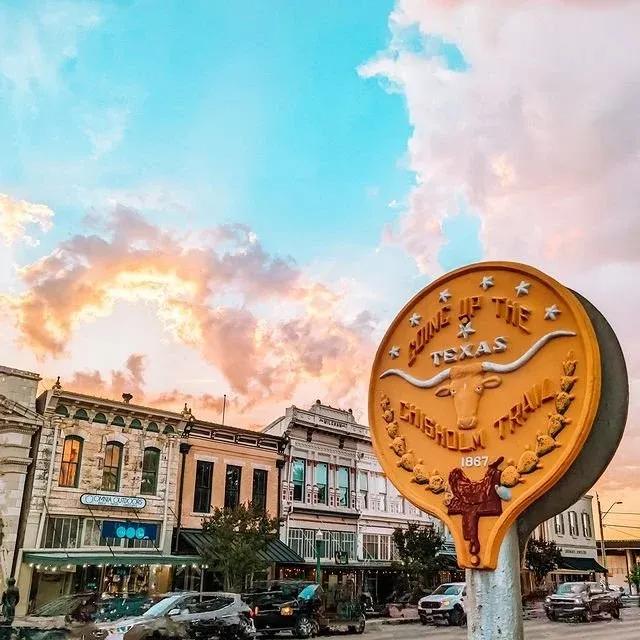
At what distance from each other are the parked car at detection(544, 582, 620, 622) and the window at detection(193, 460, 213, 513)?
17.0 meters

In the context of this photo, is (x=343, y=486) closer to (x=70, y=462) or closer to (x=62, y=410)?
(x=70, y=462)

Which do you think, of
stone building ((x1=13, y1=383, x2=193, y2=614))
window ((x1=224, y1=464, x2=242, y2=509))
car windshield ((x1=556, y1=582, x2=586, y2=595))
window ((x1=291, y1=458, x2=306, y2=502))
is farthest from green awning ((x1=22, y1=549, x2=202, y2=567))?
car windshield ((x1=556, y1=582, x2=586, y2=595))

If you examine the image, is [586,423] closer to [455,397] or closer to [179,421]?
[455,397]

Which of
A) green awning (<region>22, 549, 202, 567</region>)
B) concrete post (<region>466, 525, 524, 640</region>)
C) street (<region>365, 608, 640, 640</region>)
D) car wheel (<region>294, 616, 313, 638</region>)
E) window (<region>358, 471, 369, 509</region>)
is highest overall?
window (<region>358, 471, 369, 509</region>)

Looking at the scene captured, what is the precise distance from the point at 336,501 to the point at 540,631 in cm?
1492

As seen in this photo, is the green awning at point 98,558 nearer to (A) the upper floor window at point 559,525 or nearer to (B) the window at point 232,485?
(B) the window at point 232,485

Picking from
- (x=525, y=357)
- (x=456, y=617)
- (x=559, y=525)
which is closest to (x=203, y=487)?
(x=456, y=617)

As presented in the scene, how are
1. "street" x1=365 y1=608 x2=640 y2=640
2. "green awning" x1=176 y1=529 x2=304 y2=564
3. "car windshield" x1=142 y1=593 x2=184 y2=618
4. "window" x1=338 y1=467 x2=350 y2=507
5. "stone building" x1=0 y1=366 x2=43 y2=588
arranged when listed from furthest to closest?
"window" x1=338 y1=467 x2=350 y2=507
"green awning" x1=176 y1=529 x2=304 y2=564
"stone building" x1=0 y1=366 x2=43 y2=588
"street" x1=365 y1=608 x2=640 y2=640
"car windshield" x1=142 y1=593 x2=184 y2=618

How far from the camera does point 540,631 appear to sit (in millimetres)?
25516

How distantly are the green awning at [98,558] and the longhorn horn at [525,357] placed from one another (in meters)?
23.4

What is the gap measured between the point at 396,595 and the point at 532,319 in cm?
3561

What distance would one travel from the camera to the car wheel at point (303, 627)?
900 inches

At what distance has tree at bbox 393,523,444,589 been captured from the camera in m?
35.5

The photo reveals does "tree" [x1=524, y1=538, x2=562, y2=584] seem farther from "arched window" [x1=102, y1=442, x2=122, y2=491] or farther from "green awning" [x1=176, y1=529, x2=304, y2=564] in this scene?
"arched window" [x1=102, y1=442, x2=122, y2=491]
